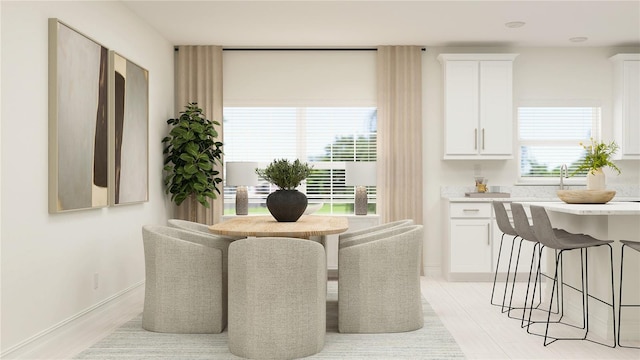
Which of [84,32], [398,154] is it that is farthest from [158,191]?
[398,154]

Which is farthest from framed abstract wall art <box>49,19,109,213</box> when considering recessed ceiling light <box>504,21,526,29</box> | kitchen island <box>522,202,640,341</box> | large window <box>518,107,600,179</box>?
large window <box>518,107,600,179</box>

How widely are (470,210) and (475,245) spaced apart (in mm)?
380

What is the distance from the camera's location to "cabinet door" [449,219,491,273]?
586 centimetres

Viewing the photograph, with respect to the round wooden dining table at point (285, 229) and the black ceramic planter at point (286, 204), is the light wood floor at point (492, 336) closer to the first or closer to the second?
the round wooden dining table at point (285, 229)

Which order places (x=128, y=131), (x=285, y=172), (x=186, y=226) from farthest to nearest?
(x=128, y=131) < (x=186, y=226) < (x=285, y=172)

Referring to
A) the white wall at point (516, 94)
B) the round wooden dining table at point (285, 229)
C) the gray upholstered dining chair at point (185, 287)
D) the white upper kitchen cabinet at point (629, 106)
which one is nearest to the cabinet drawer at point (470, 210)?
the white wall at point (516, 94)

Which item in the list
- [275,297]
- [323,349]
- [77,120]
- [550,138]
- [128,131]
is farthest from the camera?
[550,138]

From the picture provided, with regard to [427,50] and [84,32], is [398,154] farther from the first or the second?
[84,32]

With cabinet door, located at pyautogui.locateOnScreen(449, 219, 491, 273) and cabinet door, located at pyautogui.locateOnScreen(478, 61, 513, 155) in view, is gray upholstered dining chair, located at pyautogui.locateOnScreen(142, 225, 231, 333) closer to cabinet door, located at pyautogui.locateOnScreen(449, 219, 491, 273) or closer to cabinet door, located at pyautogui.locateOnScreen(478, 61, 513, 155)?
cabinet door, located at pyautogui.locateOnScreen(449, 219, 491, 273)

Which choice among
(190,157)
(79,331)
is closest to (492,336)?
(79,331)

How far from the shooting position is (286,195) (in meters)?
3.96

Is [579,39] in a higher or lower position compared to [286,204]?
higher

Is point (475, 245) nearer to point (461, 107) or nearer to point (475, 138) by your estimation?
point (475, 138)

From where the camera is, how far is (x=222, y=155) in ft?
21.1
